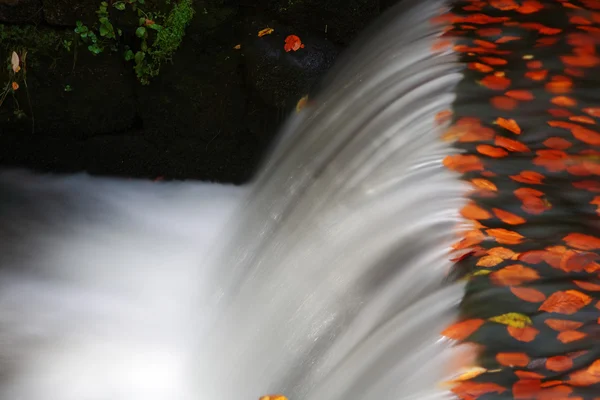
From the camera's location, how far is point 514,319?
6.92 ft

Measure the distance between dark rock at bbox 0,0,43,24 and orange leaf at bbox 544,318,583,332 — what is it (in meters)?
3.62

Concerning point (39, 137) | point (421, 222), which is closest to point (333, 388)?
point (421, 222)

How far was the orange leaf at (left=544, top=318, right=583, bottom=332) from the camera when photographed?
6.92 ft

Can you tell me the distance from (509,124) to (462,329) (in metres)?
1.21

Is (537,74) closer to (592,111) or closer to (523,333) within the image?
(592,111)

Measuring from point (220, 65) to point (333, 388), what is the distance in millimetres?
2598

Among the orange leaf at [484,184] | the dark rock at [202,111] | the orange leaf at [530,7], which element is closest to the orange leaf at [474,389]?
the orange leaf at [484,184]

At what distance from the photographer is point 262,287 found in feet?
11.4

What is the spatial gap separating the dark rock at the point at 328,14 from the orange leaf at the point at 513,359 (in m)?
2.80

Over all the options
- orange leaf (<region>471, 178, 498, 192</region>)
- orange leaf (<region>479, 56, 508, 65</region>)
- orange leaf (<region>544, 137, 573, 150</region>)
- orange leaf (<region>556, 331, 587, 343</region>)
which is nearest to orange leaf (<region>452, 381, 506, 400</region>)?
orange leaf (<region>556, 331, 587, 343</region>)

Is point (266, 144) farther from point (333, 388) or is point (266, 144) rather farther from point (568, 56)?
point (333, 388)

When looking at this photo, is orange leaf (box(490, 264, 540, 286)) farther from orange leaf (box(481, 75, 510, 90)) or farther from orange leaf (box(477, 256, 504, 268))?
orange leaf (box(481, 75, 510, 90))

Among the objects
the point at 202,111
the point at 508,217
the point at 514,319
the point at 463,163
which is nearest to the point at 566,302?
the point at 514,319

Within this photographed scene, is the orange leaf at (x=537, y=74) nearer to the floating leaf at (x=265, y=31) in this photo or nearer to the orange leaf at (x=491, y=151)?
the orange leaf at (x=491, y=151)
